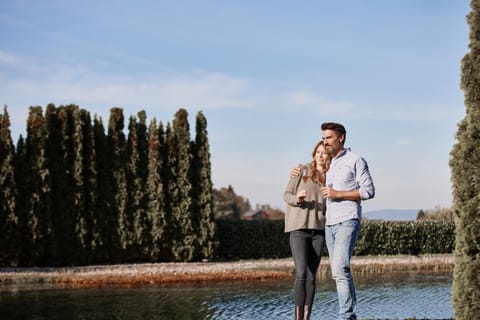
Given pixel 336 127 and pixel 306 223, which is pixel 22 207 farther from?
pixel 336 127

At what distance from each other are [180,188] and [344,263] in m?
14.0

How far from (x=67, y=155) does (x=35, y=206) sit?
72.6 inches

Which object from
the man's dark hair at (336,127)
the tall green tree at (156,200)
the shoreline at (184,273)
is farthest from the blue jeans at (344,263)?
the tall green tree at (156,200)

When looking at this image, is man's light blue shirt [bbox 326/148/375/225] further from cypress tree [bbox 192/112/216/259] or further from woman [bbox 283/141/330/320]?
cypress tree [bbox 192/112/216/259]

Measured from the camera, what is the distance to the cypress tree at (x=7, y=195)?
18359 millimetres

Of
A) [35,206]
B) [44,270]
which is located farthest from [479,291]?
[35,206]

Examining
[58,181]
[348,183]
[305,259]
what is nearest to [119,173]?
[58,181]

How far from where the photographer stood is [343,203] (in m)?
6.53

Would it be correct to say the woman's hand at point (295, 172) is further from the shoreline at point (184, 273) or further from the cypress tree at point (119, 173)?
the cypress tree at point (119, 173)

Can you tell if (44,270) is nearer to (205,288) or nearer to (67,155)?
(67,155)

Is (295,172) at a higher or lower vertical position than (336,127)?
lower

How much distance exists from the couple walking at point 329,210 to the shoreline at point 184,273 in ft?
25.3

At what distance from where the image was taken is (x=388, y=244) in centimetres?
2080

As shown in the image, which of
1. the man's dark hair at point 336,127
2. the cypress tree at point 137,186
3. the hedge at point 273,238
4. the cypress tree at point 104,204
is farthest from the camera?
the hedge at point 273,238
